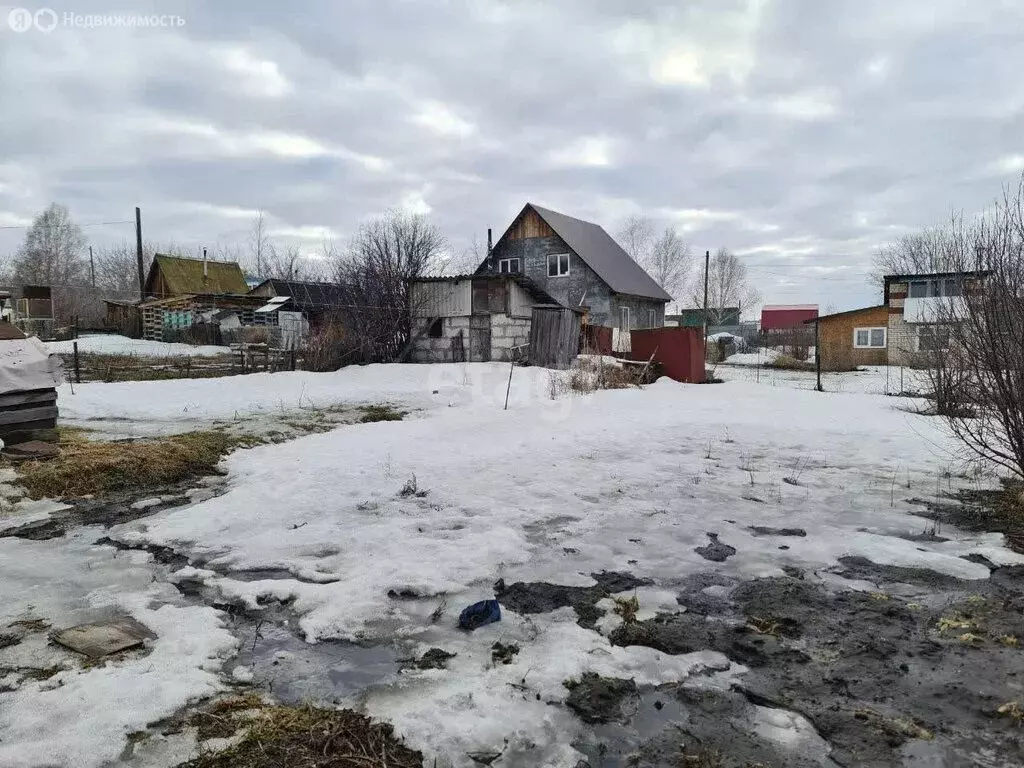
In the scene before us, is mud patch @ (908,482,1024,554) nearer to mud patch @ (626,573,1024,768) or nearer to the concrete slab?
mud patch @ (626,573,1024,768)

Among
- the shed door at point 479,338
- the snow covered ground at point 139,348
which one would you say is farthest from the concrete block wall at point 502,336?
the snow covered ground at point 139,348

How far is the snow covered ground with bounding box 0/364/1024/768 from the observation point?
2.63 metres

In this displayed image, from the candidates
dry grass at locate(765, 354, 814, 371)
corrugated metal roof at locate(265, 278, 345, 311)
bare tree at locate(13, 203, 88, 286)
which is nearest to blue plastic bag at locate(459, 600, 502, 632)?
corrugated metal roof at locate(265, 278, 345, 311)

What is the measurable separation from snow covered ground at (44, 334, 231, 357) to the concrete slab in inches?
1055

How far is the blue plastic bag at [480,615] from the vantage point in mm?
3381

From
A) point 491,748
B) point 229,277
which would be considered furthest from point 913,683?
point 229,277

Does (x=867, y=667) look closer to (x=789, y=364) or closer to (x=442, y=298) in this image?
(x=442, y=298)

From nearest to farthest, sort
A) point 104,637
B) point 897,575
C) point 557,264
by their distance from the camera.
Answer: point 104,637, point 897,575, point 557,264

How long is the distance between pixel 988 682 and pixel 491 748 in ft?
7.68

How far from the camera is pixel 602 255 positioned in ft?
103

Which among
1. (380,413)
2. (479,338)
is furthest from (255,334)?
Result: (380,413)

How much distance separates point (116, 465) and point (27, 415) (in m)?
1.84

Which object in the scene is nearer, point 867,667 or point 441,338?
point 867,667

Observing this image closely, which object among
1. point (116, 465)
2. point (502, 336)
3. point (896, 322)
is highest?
point (896, 322)
